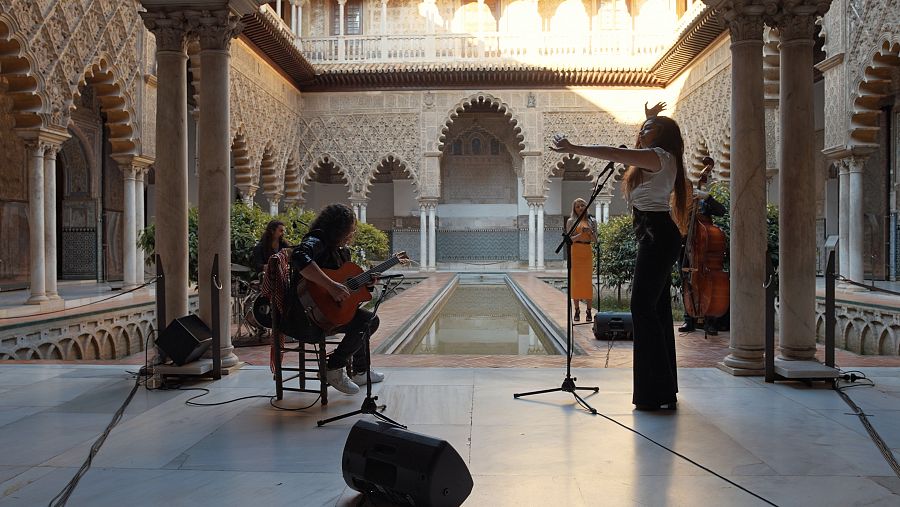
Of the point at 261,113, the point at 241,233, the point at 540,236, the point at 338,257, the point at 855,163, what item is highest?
the point at 261,113

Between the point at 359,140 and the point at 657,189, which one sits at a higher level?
the point at 359,140

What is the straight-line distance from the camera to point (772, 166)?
13.3 meters

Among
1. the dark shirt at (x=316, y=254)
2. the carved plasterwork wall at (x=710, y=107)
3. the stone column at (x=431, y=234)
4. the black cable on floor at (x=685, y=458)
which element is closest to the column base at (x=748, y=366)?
the black cable on floor at (x=685, y=458)

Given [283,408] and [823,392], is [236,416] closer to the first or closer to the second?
[283,408]

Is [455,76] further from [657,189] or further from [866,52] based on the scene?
[657,189]

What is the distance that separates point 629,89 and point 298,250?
18.0 metres

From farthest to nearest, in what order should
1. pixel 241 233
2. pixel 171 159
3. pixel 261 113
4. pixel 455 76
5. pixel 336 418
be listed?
pixel 455 76, pixel 261 113, pixel 241 233, pixel 171 159, pixel 336 418

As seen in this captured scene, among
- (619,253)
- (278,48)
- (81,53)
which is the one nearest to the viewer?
(81,53)

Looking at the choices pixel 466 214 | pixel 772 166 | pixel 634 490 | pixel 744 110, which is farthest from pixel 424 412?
pixel 466 214

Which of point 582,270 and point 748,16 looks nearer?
point 748,16

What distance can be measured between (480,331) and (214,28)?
16.5 feet

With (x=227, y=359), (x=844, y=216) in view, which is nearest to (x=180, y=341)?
(x=227, y=359)

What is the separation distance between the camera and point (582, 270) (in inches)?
308

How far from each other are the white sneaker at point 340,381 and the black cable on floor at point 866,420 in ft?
8.36
